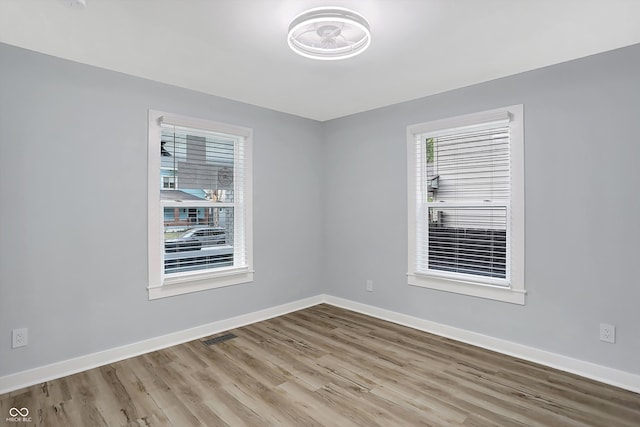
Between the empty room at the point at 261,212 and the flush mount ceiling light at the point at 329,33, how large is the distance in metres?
→ 0.02

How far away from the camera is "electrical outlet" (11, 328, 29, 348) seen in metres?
2.53

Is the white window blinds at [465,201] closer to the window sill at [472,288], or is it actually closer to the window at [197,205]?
the window sill at [472,288]

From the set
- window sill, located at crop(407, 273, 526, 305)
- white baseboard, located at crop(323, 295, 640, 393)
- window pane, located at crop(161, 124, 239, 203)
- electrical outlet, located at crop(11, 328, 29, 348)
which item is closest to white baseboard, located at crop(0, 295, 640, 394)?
white baseboard, located at crop(323, 295, 640, 393)

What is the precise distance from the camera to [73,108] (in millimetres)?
2791

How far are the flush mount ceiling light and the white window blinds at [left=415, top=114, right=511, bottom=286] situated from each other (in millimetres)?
1629

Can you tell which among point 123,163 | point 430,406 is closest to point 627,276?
point 430,406

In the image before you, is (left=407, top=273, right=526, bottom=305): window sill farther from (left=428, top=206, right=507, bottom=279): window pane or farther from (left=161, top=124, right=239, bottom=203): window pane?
(left=161, top=124, right=239, bottom=203): window pane

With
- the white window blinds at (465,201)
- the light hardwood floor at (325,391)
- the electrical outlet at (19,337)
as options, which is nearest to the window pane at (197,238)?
the light hardwood floor at (325,391)

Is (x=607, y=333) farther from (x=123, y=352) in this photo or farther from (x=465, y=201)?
(x=123, y=352)

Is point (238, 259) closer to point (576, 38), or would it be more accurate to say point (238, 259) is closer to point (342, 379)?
point (342, 379)

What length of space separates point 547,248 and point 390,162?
1.78 meters

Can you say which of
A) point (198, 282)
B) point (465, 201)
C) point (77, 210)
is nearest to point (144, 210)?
point (77, 210)

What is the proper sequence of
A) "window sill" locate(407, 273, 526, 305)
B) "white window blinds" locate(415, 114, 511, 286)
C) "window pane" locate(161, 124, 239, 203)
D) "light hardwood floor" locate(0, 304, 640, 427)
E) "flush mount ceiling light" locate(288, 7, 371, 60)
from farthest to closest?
"window pane" locate(161, 124, 239, 203) → "white window blinds" locate(415, 114, 511, 286) → "window sill" locate(407, 273, 526, 305) → "light hardwood floor" locate(0, 304, 640, 427) → "flush mount ceiling light" locate(288, 7, 371, 60)

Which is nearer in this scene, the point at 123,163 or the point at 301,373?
the point at 301,373
